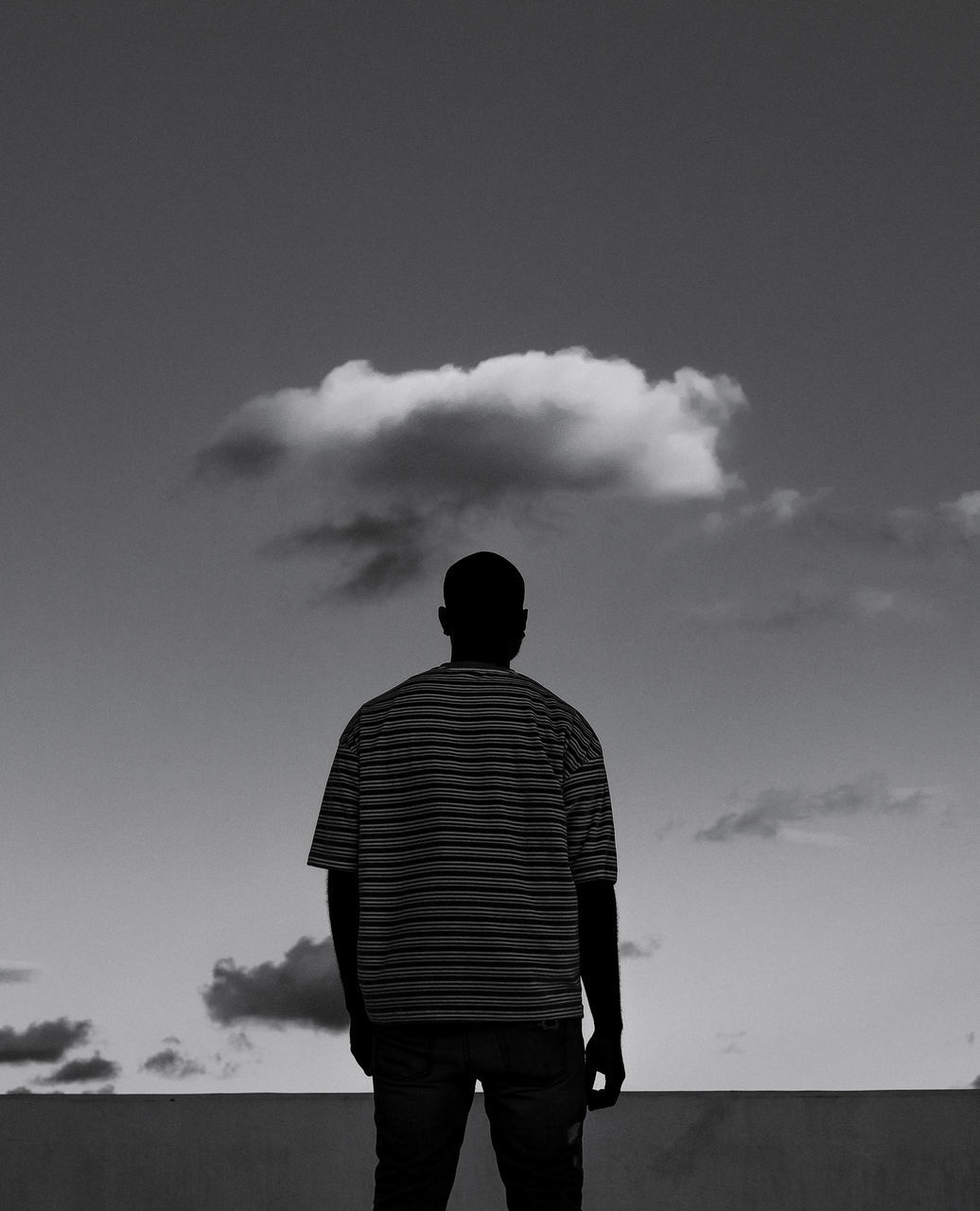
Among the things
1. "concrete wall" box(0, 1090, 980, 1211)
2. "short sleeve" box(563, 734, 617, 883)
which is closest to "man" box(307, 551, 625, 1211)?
"short sleeve" box(563, 734, 617, 883)

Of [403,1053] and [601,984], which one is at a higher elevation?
[601,984]

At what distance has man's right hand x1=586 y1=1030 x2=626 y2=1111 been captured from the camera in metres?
2.06

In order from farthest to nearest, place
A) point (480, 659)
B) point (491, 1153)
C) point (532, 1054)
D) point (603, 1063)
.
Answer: point (491, 1153) → point (480, 659) → point (603, 1063) → point (532, 1054)

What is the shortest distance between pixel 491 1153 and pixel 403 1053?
2.20m

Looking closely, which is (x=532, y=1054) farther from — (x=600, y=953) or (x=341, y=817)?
→ (x=341, y=817)

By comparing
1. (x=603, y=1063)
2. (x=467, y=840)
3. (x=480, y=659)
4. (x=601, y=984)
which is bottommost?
(x=603, y=1063)

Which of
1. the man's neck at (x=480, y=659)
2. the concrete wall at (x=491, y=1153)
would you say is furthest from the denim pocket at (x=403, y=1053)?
the concrete wall at (x=491, y=1153)

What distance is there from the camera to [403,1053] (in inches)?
77.6

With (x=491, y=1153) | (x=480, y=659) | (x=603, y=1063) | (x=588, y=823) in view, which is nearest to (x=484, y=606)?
(x=480, y=659)

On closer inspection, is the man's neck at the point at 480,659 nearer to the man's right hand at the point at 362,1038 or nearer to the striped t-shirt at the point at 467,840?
the striped t-shirt at the point at 467,840

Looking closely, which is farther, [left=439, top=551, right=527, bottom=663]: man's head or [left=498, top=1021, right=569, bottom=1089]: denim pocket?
[left=439, top=551, right=527, bottom=663]: man's head

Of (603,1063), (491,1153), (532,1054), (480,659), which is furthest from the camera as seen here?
(491,1153)

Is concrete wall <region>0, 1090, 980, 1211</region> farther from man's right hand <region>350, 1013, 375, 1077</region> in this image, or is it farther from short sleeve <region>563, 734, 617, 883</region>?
short sleeve <region>563, 734, 617, 883</region>

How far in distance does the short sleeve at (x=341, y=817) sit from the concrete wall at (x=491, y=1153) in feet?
7.05
